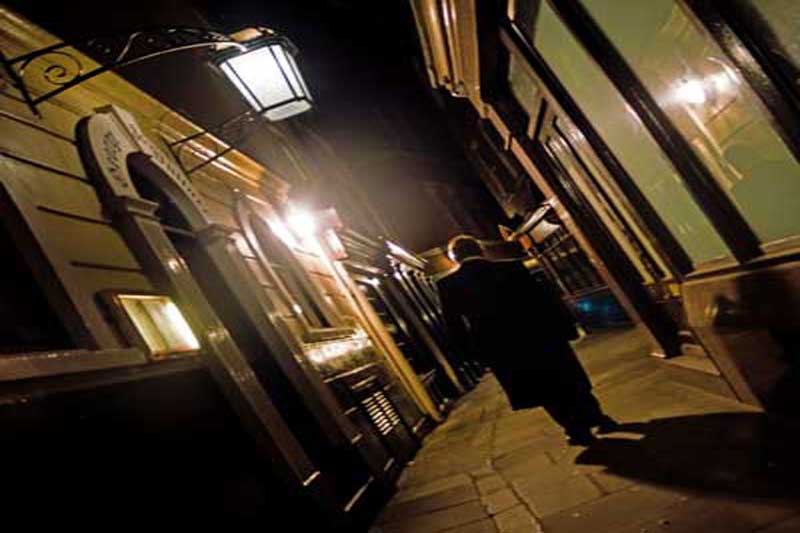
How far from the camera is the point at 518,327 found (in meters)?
4.86

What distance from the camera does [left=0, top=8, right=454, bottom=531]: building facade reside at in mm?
2799

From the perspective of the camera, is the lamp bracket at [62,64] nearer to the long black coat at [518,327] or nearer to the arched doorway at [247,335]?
the arched doorway at [247,335]

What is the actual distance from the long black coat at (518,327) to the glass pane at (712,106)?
1860mm

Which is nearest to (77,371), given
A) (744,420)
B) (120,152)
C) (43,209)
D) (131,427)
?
(131,427)

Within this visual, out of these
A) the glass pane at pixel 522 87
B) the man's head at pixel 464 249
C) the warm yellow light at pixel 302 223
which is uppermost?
the warm yellow light at pixel 302 223

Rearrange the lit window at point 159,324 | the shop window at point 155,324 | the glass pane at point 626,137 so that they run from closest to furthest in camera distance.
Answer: the shop window at point 155,324, the lit window at point 159,324, the glass pane at point 626,137

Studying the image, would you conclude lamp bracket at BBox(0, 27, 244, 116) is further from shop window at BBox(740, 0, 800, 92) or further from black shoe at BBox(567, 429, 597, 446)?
black shoe at BBox(567, 429, 597, 446)

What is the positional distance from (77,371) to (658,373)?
19.4ft

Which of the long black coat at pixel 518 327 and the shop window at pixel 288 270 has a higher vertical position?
the shop window at pixel 288 270

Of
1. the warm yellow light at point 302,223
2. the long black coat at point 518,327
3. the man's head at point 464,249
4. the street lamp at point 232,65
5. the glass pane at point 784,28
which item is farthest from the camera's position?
the warm yellow light at point 302,223

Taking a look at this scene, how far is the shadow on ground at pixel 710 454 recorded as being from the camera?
9.48ft

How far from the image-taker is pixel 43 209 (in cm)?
369

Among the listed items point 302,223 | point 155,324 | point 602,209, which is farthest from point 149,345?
point 302,223

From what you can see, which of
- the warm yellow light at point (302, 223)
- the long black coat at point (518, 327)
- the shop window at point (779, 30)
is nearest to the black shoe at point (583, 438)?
the long black coat at point (518, 327)
